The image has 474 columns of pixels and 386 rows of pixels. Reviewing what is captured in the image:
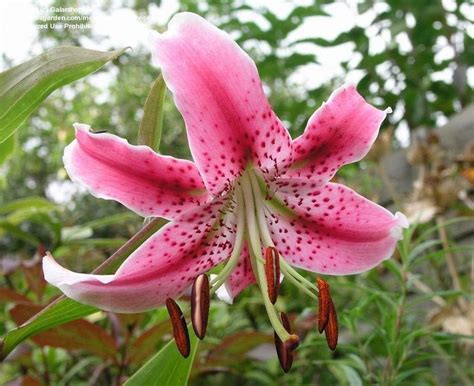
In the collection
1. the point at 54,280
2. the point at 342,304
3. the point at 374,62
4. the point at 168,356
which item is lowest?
the point at 342,304

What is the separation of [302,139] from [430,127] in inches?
76.0

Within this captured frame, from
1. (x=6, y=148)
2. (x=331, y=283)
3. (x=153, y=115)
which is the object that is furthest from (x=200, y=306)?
(x=331, y=283)

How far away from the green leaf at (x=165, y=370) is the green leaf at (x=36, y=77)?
0.20 meters

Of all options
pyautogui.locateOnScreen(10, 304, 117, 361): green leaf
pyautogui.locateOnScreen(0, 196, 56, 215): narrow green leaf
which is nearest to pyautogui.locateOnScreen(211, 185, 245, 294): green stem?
pyautogui.locateOnScreen(10, 304, 117, 361): green leaf

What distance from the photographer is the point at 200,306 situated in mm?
401

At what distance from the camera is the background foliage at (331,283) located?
0.66m

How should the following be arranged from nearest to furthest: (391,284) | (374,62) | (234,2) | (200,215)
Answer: (200,215), (391,284), (374,62), (234,2)

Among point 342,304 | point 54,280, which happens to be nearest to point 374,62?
point 342,304

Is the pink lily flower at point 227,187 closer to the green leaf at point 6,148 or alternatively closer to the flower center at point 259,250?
the flower center at point 259,250

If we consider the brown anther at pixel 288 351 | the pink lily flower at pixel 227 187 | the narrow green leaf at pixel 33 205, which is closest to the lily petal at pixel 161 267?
the pink lily flower at pixel 227 187

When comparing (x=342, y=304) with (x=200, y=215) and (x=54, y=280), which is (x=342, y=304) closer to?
(x=200, y=215)

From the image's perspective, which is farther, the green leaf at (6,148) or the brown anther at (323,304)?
the green leaf at (6,148)

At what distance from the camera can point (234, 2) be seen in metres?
2.18

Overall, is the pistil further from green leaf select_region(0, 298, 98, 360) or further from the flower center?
green leaf select_region(0, 298, 98, 360)
